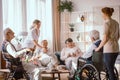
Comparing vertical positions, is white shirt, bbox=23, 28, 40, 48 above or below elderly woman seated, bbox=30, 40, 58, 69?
above

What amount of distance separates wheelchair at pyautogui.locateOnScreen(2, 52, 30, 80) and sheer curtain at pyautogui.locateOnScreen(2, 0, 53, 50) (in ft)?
6.40

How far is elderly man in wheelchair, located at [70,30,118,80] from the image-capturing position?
4.41 metres

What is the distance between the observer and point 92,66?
4.48 metres

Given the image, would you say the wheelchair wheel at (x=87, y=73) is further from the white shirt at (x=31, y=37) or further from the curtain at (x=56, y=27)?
the curtain at (x=56, y=27)

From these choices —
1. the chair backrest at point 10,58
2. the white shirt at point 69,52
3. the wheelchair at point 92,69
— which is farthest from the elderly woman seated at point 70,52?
the chair backrest at point 10,58

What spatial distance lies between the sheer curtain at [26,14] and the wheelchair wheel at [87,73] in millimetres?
2365

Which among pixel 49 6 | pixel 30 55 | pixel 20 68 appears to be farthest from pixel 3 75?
pixel 49 6

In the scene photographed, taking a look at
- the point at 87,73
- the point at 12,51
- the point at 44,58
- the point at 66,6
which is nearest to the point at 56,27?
the point at 66,6

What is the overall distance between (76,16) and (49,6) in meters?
0.92

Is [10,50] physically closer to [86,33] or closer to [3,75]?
[3,75]

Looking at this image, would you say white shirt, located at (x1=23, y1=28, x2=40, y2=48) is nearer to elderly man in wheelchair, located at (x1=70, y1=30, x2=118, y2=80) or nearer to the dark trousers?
elderly man in wheelchair, located at (x1=70, y1=30, x2=118, y2=80)

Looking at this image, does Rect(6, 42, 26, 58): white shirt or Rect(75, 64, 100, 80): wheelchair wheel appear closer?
Rect(6, 42, 26, 58): white shirt

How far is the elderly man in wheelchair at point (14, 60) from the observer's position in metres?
4.38

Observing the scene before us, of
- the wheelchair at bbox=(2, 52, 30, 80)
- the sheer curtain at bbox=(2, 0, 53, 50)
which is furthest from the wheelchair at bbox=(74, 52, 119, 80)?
the sheer curtain at bbox=(2, 0, 53, 50)
